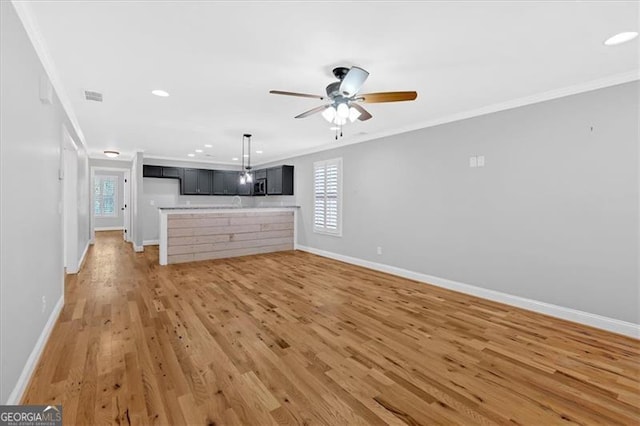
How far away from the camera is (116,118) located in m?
4.53

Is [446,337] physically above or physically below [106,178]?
below

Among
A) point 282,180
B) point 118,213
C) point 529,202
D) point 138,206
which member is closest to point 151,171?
point 138,206

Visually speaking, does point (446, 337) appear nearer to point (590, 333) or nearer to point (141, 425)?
point (590, 333)

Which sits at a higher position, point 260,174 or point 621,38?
point 621,38

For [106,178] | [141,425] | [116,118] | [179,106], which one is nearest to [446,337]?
[141,425]

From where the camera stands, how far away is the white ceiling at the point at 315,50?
1963 millimetres

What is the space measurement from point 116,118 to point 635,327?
7008mm

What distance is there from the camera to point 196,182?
29.8 ft

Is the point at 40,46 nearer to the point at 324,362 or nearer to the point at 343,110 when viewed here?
the point at 343,110

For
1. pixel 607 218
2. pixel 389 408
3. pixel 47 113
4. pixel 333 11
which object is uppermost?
pixel 333 11

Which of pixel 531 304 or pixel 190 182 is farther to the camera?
pixel 190 182

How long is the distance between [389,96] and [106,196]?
12.2 meters

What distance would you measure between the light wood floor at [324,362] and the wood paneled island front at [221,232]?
6.19ft

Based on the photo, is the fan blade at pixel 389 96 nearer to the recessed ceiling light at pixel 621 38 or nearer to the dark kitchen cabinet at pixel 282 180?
the recessed ceiling light at pixel 621 38
